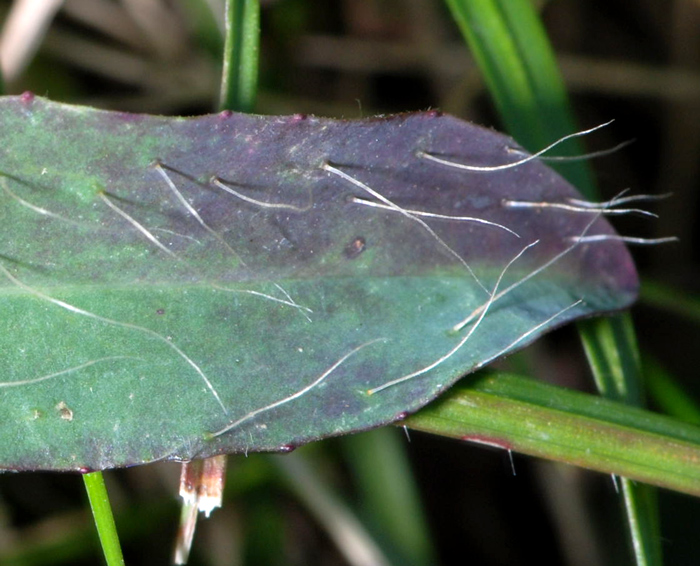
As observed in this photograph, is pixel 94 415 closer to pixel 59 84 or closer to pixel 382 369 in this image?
pixel 382 369

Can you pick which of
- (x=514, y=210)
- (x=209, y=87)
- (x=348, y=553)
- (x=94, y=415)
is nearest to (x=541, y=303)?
(x=514, y=210)


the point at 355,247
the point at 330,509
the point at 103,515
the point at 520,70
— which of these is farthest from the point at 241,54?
the point at 330,509

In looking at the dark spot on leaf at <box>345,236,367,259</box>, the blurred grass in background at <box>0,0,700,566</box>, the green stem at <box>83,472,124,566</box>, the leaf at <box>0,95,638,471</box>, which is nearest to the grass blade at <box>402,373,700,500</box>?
the leaf at <box>0,95,638,471</box>

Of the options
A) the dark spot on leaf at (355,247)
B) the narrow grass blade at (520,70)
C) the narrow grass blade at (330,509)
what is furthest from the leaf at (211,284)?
the narrow grass blade at (330,509)

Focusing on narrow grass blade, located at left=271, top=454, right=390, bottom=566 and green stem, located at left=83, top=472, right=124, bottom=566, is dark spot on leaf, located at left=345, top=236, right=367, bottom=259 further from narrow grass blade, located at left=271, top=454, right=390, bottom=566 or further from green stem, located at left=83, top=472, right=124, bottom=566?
narrow grass blade, located at left=271, top=454, right=390, bottom=566

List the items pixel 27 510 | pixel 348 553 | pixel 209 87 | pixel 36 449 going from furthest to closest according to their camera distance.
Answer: pixel 209 87
pixel 27 510
pixel 348 553
pixel 36 449

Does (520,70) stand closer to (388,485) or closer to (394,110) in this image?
(394,110)

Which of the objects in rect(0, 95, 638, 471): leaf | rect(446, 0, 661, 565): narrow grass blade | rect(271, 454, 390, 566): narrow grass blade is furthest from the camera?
rect(271, 454, 390, 566): narrow grass blade

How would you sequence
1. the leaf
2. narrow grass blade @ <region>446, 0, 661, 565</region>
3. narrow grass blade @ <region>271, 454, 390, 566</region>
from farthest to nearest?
narrow grass blade @ <region>271, 454, 390, 566</region>, narrow grass blade @ <region>446, 0, 661, 565</region>, the leaf
